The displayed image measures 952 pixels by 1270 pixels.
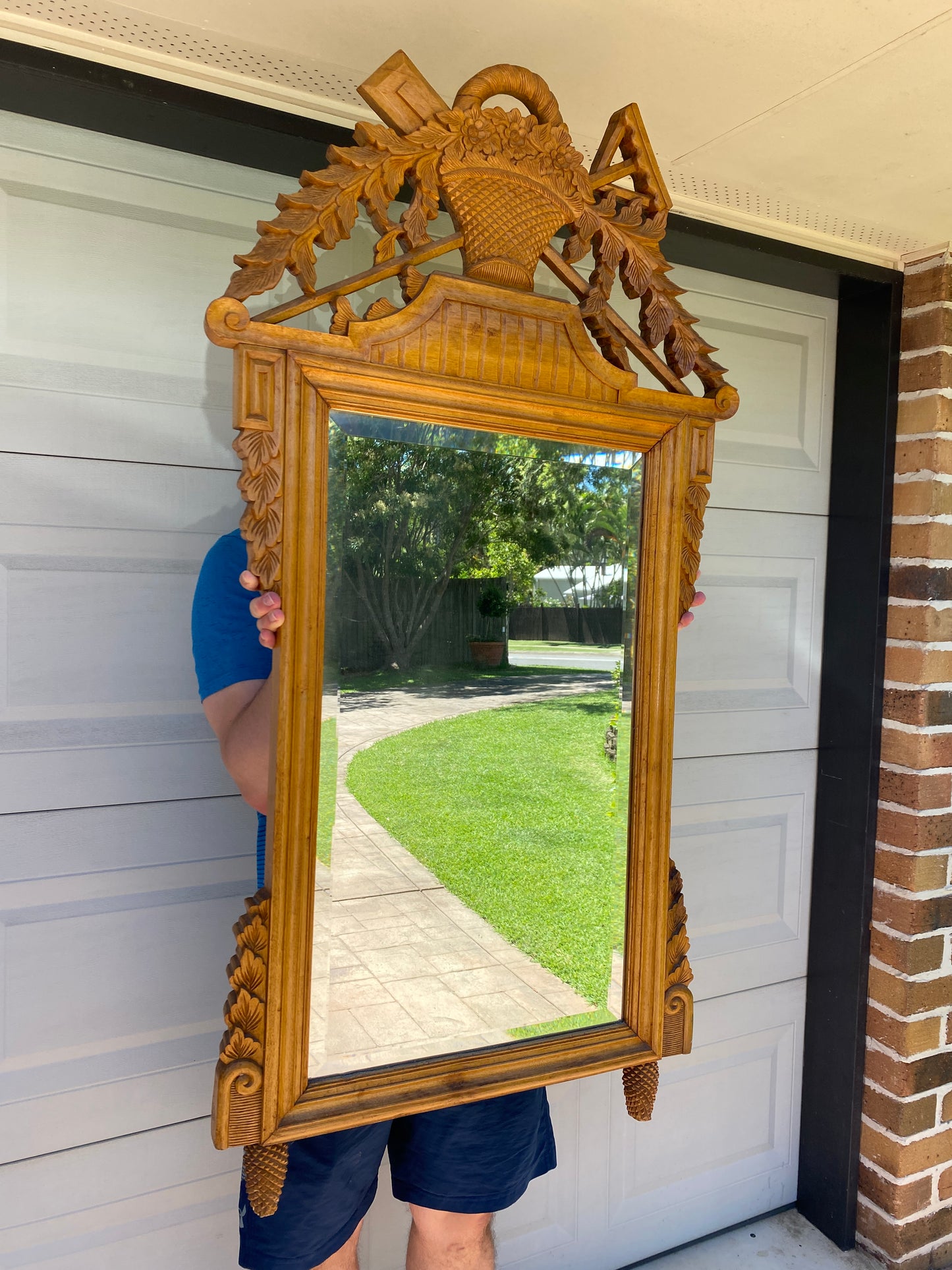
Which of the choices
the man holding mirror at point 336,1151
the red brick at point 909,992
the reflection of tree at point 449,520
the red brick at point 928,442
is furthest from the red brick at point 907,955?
the reflection of tree at point 449,520

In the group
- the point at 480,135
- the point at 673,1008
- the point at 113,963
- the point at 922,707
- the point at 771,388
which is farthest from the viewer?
the point at 771,388

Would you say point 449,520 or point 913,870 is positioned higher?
point 449,520

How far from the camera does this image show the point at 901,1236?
2.02 m

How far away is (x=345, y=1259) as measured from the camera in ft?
4.68

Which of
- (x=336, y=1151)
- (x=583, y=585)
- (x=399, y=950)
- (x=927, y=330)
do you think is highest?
(x=927, y=330)

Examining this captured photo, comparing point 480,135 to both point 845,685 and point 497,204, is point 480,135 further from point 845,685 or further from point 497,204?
point 845,685

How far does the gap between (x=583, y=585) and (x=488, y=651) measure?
0.60 ft

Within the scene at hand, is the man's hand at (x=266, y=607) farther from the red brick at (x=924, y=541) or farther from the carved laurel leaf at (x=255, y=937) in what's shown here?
the red brick at (x=924, y=541)

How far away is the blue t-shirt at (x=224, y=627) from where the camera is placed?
1298 mm

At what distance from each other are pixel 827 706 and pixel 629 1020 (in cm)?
112

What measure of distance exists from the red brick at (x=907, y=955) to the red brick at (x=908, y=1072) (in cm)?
12

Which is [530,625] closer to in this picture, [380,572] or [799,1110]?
[380,572]

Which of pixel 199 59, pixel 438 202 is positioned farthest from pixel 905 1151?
pixel 199 59

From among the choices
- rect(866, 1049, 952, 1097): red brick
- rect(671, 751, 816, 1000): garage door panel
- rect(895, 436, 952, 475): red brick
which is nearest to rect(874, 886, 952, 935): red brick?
rect(671, 751, 816, 1000): garage door panel
